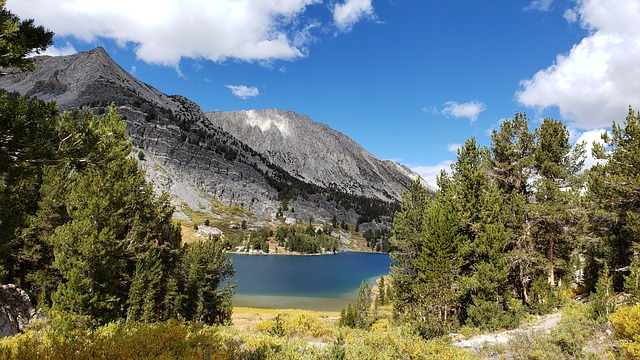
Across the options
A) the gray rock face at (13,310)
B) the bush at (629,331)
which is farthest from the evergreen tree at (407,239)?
the gray rock face at (13,310)

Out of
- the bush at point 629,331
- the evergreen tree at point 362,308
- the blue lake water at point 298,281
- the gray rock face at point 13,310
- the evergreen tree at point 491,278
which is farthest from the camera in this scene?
the blue lake water at point 298,281

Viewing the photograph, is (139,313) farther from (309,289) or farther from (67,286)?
(309,289)

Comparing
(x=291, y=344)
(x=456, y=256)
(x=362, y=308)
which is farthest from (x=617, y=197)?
(x=362, y=308)

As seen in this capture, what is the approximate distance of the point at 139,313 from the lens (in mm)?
25000

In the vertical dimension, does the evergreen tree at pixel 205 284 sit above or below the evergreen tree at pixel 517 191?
below

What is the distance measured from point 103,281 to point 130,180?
8469 mm

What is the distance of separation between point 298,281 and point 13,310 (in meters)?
87.6

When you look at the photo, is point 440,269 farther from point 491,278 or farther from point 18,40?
point 18,40

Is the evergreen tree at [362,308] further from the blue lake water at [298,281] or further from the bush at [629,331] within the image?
the bush at [629,331]

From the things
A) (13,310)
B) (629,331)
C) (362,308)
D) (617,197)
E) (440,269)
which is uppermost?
(617,197)

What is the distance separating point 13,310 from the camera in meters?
18.9

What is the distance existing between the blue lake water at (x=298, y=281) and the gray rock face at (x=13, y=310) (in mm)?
55306

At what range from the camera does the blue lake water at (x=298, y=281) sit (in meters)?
76.2

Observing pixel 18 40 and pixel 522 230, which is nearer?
pixel 18 40
